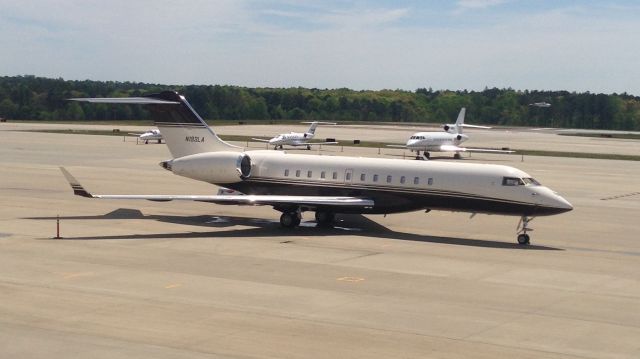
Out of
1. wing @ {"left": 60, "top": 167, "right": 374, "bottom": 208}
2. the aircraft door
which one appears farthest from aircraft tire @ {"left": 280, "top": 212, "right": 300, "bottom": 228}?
the aircraft door

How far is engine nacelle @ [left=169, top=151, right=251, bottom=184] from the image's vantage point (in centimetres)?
3544

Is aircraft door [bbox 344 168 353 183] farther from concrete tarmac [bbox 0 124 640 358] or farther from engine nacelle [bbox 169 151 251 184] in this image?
engine nacelle [bbox 169 151 251 184]

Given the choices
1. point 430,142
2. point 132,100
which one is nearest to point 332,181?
point 132,100

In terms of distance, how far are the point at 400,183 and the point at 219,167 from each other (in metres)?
7.33

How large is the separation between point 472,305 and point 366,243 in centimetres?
933

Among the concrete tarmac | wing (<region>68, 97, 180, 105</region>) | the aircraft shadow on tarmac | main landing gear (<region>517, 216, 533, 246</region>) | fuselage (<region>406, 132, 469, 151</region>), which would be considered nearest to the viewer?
the concrete tarmac

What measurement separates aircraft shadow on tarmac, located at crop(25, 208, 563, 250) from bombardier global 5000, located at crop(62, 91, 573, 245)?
727mm

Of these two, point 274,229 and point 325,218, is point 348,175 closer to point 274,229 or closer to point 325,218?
point 325,218

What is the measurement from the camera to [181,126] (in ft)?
123

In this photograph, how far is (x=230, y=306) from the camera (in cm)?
2048

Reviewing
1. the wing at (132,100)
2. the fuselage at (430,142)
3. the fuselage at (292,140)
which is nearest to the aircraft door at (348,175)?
the wing at (132,100)

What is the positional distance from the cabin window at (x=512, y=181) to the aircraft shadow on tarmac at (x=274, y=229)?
2058mm

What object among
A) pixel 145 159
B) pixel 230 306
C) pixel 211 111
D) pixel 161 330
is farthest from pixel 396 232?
pixel 211 111

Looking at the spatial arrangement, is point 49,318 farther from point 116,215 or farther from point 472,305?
point 116,215
